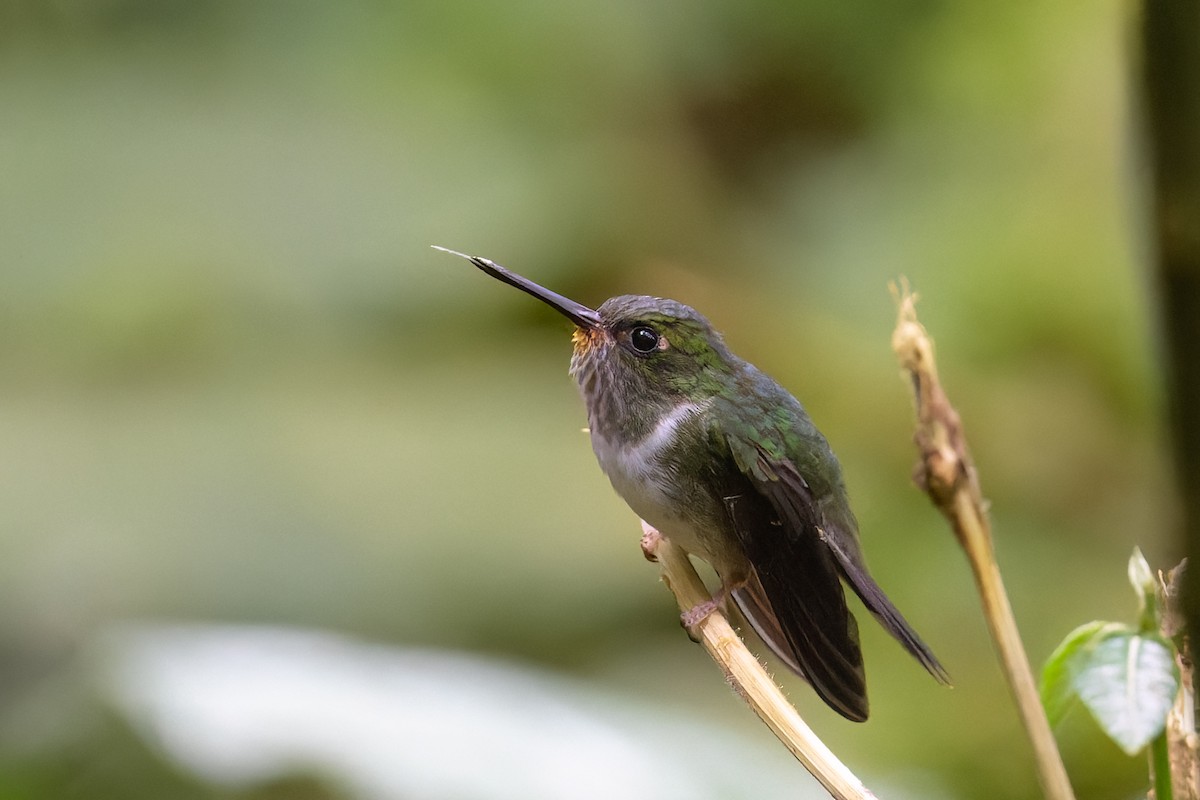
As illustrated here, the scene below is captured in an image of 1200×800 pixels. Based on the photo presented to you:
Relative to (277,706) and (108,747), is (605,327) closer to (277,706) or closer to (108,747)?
(277,706)

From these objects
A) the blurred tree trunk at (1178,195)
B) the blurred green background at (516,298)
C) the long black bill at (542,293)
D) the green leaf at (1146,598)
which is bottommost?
the blurred tree trunk at (1178,195)

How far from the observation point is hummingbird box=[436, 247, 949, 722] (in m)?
1.58

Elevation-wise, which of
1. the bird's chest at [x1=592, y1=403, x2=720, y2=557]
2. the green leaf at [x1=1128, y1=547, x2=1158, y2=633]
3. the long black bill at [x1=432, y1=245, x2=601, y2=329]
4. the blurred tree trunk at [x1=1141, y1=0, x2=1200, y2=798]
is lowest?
the blurred tree trunk at [x1=1141, y1=0, x2=1200, y2=798]

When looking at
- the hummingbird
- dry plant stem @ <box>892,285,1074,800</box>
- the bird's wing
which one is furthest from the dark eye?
dry plant stem @ <box>892,285,1074,800</box>

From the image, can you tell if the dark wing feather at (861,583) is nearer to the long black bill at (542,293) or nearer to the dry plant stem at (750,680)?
the dry plant stem at (750,680)

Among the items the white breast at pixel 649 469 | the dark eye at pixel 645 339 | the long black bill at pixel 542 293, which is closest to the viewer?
the long black bill at pixel 542 293

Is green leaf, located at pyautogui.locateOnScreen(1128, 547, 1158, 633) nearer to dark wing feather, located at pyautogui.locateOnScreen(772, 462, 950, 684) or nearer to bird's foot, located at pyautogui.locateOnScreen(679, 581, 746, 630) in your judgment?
dark wing feather, located at pyautogui.locateOnScreen(772, 462, 950, 684)

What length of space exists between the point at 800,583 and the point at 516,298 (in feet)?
13.8

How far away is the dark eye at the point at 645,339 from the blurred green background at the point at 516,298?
210 centimetres

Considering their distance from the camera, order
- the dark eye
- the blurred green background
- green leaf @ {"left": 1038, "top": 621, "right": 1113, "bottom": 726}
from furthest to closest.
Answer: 1. the blurred green background
2. the dark eye
3. green leaf @ {"left": 1038, "top": 621, "right": 1113, "bottom": 726}

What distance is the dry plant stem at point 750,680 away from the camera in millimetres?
1152

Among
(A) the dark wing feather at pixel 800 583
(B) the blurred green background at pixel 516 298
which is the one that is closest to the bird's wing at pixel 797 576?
(A) the dark wing feather at pixel 800 583

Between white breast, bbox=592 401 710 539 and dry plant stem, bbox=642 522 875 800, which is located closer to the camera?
dry plant stem, bbox=642 522 875 800

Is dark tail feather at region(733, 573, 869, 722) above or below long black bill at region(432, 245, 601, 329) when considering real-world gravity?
below
